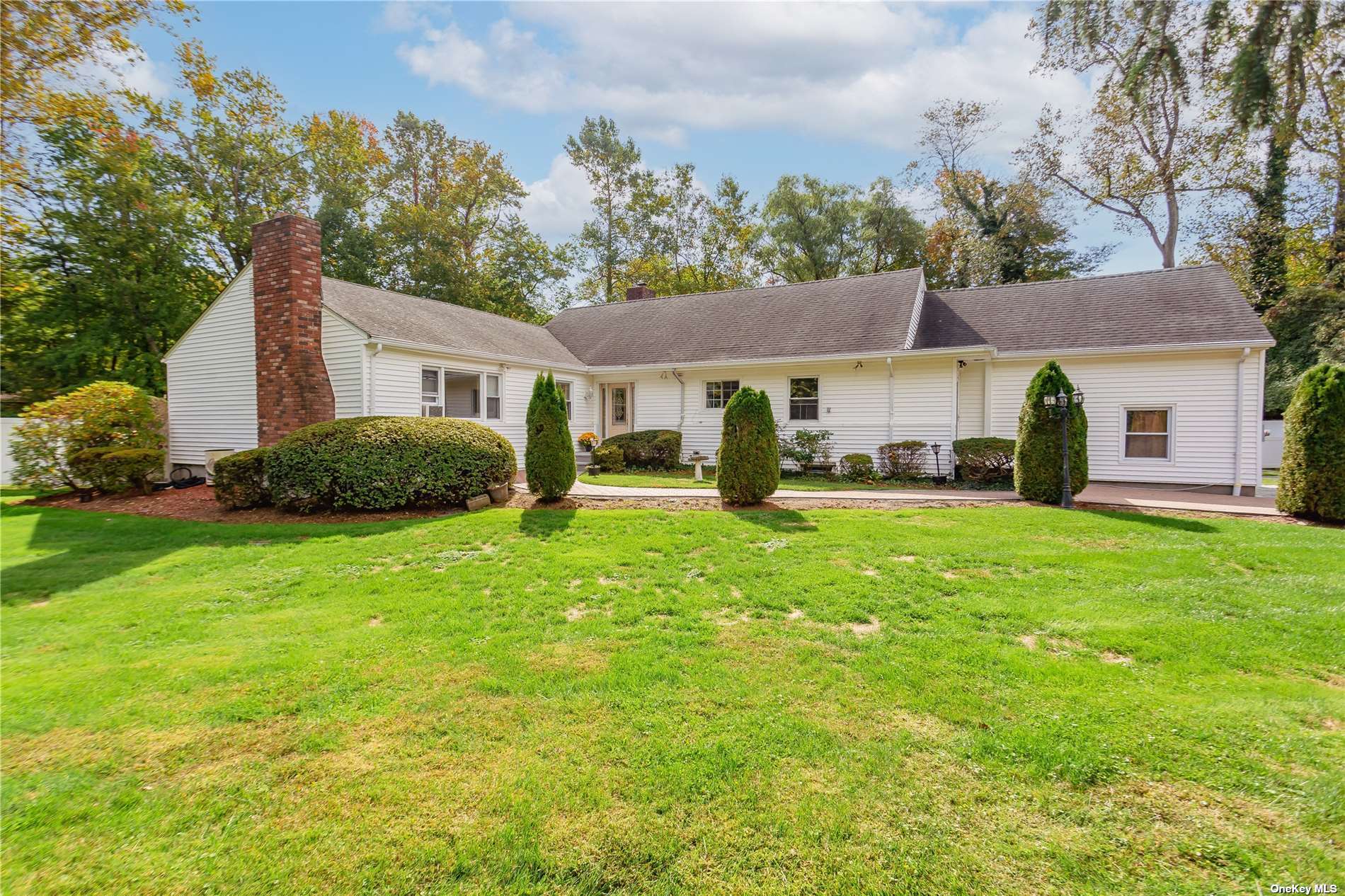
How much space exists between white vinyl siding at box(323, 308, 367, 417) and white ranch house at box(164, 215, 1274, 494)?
4cm

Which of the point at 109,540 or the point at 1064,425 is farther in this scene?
the point at 1064,425

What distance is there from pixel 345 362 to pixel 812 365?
11205 mm

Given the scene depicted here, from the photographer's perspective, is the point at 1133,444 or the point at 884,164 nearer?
the point at 1133,444

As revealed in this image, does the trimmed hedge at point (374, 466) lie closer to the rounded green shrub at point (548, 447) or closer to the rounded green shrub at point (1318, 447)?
the rounded green shrub at point (548, 447)

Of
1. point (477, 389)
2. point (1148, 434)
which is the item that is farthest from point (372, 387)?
point (1148, 434)

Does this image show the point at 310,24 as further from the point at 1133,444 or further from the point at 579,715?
the point at 1133,444

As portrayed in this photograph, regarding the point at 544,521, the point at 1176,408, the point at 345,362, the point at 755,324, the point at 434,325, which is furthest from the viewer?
the point at 755,324

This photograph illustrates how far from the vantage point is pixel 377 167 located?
27.9m

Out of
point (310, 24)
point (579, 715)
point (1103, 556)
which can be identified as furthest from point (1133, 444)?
point (310, 24)

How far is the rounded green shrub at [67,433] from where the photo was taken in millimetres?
10914

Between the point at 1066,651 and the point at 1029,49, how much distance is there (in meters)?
26.7

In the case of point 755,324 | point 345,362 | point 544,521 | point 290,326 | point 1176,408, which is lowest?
point 544,521

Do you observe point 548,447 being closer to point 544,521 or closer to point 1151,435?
point 544,521

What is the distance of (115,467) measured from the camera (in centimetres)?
1106
